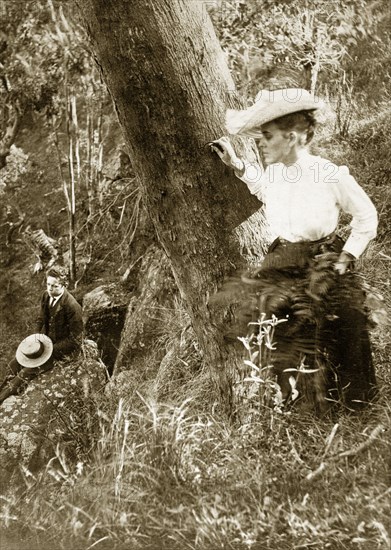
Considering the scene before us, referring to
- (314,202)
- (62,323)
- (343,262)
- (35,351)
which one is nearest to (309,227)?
(314,202)

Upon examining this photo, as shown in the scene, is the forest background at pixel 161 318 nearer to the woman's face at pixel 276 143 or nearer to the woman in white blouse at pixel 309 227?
the woman in white blouse at pixel 309 227

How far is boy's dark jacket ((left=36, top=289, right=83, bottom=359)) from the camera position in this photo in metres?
5.07

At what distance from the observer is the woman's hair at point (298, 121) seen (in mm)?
2982

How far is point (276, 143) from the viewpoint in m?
3.03

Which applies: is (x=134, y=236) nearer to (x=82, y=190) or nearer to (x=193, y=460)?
(x=82, y=190)

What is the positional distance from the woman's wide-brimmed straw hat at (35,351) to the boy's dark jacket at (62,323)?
0.16 feet

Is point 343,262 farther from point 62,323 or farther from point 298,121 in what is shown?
point 62,323

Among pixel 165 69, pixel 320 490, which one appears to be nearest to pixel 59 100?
pixel 165 69

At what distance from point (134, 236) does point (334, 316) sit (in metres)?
2.93

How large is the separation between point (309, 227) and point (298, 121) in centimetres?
50

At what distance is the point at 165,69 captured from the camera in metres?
3.15

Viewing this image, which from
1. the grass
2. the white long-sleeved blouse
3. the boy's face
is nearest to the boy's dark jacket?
the boy's face

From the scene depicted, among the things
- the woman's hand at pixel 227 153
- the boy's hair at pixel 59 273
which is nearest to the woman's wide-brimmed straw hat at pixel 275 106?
the woman's hand at pixel 227 153

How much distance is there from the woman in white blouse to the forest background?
0.26 m
